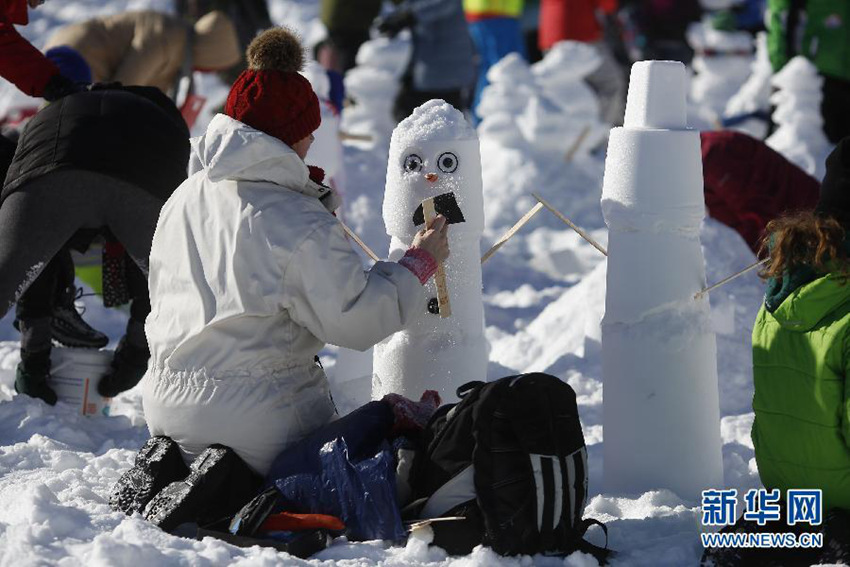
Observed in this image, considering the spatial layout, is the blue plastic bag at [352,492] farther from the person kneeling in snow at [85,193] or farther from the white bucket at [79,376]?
the white bucket at [79,376]

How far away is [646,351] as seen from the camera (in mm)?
4102

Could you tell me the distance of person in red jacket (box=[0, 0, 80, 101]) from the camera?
17.0 feet

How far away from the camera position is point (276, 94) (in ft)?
12.4

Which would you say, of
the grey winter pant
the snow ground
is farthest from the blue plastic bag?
the grey winter pant

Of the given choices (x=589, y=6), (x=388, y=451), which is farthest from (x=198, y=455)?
(x=589, y=6)

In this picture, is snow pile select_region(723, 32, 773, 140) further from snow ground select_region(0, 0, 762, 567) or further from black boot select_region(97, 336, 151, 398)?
black boot select_region(97, 336, 151, 398)

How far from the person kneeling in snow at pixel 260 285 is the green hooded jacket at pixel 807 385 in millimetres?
958

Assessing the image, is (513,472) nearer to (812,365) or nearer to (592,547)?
(592,547)

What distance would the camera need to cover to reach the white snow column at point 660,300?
405 centimetres

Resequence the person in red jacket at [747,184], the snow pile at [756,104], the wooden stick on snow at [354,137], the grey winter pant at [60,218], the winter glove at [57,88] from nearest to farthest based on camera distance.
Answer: the grey winter pant at [60,218], the winter glove at [57,88], the person in red jacket at [747,184], the wooden stick on snow at [354,137], the snow pile at [756,104]

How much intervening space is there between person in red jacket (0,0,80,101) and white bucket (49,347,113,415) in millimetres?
979

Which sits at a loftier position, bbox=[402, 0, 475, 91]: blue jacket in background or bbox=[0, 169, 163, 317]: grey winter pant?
bbox=[402, 0, 475, 91]: blue jacket in background

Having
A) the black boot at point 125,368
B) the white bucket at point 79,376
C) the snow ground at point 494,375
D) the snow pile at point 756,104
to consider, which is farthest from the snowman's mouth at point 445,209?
the snow pile at point 756,104

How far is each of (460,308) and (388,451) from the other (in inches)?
38.3
